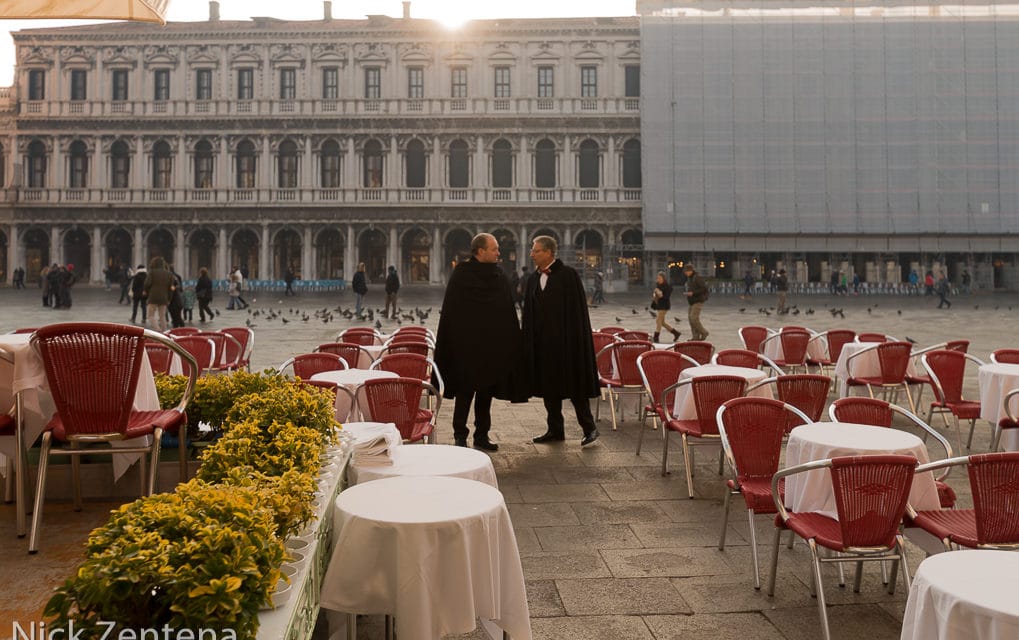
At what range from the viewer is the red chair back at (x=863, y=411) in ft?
14.2

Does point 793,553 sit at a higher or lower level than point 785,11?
lower

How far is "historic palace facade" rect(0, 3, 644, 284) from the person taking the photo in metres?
34.8

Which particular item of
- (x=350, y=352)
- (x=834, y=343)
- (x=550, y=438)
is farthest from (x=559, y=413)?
(x=834, y=343)

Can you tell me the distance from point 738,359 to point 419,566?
16.4 feet

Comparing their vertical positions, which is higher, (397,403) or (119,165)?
(119,165)

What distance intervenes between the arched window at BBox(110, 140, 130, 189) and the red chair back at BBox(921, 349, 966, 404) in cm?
3583

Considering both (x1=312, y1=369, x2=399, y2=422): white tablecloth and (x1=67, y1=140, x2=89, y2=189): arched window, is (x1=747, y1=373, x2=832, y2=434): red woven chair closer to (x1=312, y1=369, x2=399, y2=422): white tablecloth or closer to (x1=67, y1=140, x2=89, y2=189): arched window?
(x1=312, y1=369, x2=399, y2=422): white tablecloth

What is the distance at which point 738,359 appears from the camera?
699cm

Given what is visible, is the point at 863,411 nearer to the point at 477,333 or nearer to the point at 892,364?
the point at 477,333

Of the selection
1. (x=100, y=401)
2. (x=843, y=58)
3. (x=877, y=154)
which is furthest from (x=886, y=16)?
(x=100, y=401)

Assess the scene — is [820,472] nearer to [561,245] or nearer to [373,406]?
[373,406]

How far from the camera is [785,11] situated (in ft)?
110

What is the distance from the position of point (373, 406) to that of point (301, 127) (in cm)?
3252

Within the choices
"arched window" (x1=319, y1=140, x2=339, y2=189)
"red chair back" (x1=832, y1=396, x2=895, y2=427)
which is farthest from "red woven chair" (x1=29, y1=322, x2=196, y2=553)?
"arched window" (x1=319, y1=140, x2=339, y2=189)
